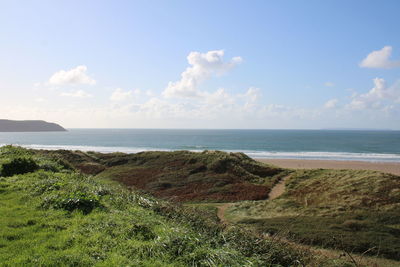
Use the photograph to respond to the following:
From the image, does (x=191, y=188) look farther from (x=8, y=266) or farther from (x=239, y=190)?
(x=8, y=266)

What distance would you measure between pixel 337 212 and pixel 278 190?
8.75 meters

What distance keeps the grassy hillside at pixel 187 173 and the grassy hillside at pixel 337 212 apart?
3.99 m

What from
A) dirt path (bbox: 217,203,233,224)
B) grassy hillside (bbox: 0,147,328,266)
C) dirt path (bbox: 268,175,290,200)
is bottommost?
dirt path (bbox: 217,203,233,224)

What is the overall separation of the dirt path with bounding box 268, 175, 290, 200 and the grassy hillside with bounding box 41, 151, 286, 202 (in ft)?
1.55

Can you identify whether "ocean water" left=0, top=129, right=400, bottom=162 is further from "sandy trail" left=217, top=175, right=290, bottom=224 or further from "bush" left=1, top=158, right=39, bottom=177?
"bush" left=1, top=158, right=39, bottom=177

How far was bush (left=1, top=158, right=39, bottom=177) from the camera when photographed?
1473 cm

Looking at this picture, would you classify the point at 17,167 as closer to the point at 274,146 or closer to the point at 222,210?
the point at 222,210

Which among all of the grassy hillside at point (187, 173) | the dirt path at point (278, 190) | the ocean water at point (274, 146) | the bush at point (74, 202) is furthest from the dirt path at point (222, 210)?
the ocean water at point (274, 146)

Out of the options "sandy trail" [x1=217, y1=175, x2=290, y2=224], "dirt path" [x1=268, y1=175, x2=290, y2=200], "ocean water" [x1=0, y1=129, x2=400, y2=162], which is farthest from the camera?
"ocean water" [x1=0, y1=129, x2=400, y2=162]

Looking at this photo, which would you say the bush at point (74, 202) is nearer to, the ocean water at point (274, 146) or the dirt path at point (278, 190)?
the dirt path at point (278, 190)

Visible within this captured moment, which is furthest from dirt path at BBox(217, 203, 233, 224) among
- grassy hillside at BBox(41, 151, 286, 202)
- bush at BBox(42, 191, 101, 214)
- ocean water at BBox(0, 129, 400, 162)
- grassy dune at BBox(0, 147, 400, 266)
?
ocean water at BBox(0, 129, 400, 162)

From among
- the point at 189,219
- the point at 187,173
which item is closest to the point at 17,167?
the point at 189,219

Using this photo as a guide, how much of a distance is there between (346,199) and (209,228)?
16.5 metres

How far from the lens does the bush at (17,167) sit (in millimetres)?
14727
